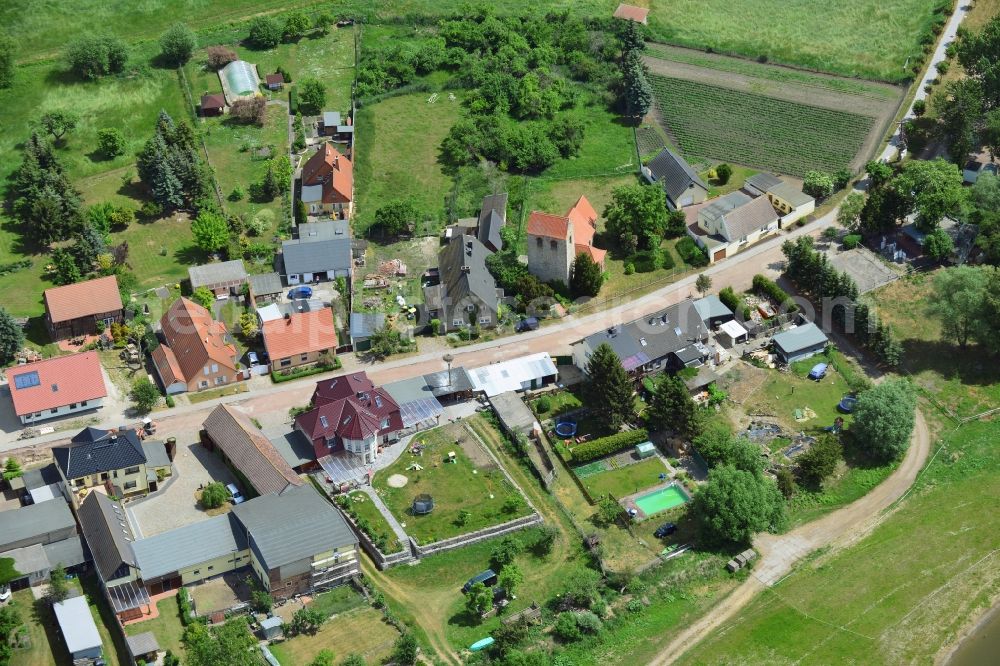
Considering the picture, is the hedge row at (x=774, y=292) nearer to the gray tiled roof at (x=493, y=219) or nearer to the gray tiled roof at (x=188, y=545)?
the gray tiled roof at (x=493, y=219)

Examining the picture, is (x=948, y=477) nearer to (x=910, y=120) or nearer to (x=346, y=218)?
(x=910, y=120)

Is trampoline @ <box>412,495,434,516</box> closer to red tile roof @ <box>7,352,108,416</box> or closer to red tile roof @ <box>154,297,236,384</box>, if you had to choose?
red tile roof @ <box>154,297,236,384</box>

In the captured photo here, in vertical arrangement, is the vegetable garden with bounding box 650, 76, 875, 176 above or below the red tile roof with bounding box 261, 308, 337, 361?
above

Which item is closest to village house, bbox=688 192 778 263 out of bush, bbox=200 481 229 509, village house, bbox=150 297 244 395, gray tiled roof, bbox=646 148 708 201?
gray tiled roof, bbox=646 148 708 201

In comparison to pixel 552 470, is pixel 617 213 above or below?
above

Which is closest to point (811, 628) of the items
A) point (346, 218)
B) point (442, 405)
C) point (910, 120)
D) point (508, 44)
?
point (442, 405)

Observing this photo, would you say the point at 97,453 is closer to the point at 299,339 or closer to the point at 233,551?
the point at 233,551

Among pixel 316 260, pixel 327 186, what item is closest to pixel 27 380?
pixel 316 260
